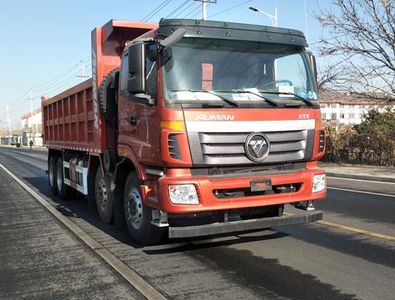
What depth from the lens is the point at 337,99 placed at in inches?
933

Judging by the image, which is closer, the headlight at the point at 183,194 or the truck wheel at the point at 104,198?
the headlight at the point at 183,194

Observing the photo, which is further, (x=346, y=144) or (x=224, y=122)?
(x=346, y=144)

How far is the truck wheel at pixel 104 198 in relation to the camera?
820cm

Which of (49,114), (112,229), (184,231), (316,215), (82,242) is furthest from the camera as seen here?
(49,114)

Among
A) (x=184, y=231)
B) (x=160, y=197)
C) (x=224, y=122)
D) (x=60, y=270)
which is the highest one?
(x=224, y=122)

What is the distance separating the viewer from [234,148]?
601 centimetres

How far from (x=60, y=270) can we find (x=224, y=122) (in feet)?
8.77

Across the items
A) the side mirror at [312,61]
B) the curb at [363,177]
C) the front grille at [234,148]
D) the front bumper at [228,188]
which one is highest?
the side mirror at [312,61]

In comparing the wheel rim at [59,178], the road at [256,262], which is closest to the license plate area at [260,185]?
the road at [256,262]

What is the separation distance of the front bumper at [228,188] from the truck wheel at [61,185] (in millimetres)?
6685

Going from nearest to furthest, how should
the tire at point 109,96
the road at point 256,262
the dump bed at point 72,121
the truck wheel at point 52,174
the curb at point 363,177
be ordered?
the road at point 256,262 < the tire at point 109,96 < the dump bed at point 72,121 < the truck wheel at point 52,174 < the curb at point 363,177

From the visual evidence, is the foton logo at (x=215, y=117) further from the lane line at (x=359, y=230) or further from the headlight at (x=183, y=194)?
the lane line at (x=359, y=230)

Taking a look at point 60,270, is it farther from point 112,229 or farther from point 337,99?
point 337,99

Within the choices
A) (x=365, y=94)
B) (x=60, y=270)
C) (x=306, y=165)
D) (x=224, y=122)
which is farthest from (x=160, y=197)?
(x=365, y=94)
